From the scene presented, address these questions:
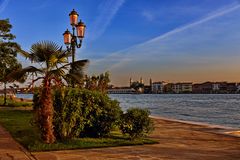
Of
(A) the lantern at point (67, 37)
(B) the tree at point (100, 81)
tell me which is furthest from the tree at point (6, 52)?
(A) the lantern at point (67, 37)

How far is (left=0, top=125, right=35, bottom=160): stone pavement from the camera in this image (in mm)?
8595

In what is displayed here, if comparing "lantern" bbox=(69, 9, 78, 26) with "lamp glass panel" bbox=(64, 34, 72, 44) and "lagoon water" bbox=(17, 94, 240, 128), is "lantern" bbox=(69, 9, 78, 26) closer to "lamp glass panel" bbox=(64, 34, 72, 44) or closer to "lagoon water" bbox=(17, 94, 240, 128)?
"lamp glass panel" bbox=(64, 34, 72, 44)

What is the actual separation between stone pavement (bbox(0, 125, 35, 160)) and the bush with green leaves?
53.0 inches

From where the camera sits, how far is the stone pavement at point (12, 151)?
860cm

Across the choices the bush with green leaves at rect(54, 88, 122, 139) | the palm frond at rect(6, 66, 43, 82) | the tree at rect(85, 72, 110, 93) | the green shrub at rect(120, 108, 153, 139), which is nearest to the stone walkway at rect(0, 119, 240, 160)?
the green shrub at rect(120, 108, 153, 139)

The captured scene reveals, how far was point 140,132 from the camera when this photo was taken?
11.1m

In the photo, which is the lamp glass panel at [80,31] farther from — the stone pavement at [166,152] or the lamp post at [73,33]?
the stone pavement at [166,152]

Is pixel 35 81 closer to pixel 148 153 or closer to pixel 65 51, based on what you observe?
pixel 65 51

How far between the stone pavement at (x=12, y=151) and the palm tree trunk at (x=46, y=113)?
0.78m

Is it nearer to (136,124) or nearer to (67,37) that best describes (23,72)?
(136,124)

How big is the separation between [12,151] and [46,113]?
1.36m

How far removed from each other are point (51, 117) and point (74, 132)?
4.11 ft

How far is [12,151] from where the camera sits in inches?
372

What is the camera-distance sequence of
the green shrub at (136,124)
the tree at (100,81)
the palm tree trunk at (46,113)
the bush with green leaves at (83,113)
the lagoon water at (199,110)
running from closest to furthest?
the palm tree trunk at (46,113)
the bush with green leaves at (83,113)
the green shrub at (136,124)
the tree at (100,81)
the lagoon water at (199,110)
